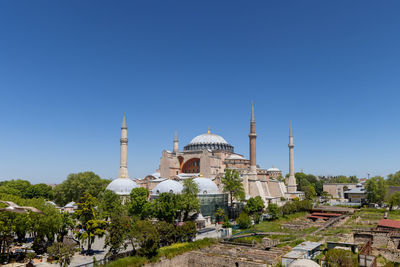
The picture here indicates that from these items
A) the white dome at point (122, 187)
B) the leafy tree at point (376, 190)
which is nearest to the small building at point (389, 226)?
the leafy tree at point (376, 190)

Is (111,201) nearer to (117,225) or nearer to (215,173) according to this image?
(117,225)

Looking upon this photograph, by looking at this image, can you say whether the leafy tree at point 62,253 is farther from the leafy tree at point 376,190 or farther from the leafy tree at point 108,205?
the leafy tree at point 376,190

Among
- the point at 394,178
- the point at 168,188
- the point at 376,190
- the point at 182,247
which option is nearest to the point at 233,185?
the point at 168,188

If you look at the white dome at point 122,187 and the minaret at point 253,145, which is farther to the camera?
the minaret at point 253,145

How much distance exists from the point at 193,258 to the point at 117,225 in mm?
5422

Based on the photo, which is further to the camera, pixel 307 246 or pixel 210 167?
pixel 210 167

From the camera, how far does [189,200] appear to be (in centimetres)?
2712

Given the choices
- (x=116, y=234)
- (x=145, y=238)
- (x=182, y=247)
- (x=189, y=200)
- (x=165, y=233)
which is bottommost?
(x=182, y=247)

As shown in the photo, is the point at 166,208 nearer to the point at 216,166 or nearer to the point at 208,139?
the point at 216,166

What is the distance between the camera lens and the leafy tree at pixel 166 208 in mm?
24938

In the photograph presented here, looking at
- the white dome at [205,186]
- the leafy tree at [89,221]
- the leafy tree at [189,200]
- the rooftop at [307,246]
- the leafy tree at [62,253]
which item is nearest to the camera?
the leafy tree at [62,253]

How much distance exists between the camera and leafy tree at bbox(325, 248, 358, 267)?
1588 centimetres

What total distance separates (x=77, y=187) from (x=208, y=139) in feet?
71.3

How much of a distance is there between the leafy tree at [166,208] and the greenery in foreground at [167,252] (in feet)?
12.4
